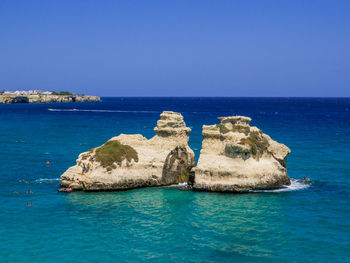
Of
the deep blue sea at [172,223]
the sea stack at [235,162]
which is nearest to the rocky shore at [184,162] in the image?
the sea stack at [235,162]

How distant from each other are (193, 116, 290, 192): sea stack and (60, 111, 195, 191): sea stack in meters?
2.98

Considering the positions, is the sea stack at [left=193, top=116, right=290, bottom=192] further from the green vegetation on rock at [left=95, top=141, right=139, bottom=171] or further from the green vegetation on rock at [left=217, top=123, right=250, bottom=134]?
the green vegetation on rock at [left=95, top=141, right=139, bottom=171]

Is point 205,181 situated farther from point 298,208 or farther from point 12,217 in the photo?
point 12,217

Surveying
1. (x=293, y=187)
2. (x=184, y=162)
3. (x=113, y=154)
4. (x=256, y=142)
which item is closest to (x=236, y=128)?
(x=256, y=142)

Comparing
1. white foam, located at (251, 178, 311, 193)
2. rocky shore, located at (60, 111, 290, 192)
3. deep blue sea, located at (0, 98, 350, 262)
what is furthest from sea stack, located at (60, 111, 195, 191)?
white foam, located at (251, 178, 311, 193)

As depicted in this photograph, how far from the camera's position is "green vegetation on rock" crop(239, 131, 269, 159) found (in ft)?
125

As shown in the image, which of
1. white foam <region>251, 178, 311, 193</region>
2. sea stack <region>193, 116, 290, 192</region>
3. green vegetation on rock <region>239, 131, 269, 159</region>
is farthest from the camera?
green vegetation on rock <region>239, 131, 269, 159</region>

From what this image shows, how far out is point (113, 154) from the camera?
1512 inches

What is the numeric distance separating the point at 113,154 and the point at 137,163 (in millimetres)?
2415

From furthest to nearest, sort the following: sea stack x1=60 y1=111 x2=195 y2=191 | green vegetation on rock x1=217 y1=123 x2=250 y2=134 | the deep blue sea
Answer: green vegetation on rock x1=217 y1=123 x2=250 y2=134, sea stack x1=60 y1=111 x2=195 y2=191, the deep blue sea

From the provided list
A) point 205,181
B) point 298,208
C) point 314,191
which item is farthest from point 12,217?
point 314,191

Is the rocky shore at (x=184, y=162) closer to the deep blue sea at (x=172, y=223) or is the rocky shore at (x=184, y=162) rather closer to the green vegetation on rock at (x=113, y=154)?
the green vegetation on rock at (x=113, y=154)

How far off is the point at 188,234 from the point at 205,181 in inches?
403

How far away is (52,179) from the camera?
1671 inches
